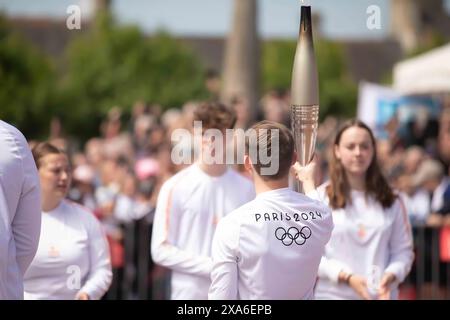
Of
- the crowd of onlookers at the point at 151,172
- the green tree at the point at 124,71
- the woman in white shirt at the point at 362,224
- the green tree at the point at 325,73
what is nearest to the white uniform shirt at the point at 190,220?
the woman in white shirt at the point at 362,224

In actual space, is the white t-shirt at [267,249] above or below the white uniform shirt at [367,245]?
above

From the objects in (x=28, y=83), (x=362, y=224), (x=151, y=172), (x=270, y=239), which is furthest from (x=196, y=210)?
(x=28, y=83)

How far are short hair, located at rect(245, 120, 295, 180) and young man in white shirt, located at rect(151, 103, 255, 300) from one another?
1.67 metres

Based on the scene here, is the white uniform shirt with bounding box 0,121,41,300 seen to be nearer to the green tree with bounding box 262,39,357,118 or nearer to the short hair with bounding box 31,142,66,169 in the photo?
the short hair with bounding box 31,142,66,169

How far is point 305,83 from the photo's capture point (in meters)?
5.13

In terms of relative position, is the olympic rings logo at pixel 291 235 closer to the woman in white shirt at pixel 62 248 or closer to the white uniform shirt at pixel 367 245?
the white uniform shirt at pixel 367 245

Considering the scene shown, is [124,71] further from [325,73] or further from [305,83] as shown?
[305,83]

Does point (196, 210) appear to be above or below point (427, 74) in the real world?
below

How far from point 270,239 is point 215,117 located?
1.93 meters

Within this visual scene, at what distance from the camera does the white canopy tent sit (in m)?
14.2

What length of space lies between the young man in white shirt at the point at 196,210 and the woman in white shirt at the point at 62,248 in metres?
0.43

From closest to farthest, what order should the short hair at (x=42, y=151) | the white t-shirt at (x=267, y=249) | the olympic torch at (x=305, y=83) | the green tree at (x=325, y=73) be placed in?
the white t-shirt at (x=267, y=249), the olympic torch at (x=305, y=83), the short hair at (x=42, y=151), the green tree at (x=325, y=73)

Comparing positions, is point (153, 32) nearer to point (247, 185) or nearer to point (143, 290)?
point (143, 290)

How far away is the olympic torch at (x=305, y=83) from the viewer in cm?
512
